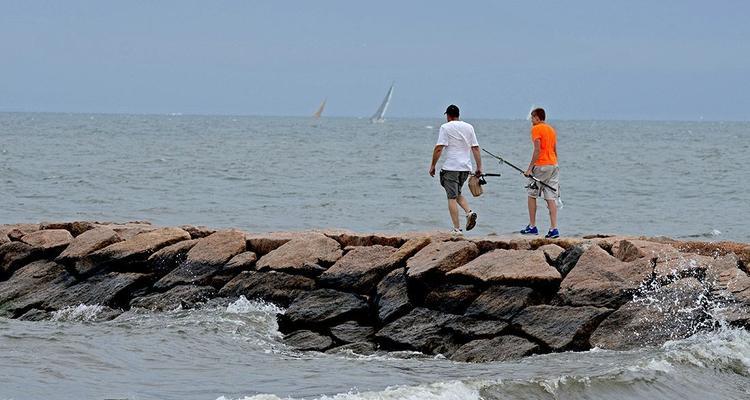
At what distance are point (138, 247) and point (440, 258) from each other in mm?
3678

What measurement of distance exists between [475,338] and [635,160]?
39411 mm

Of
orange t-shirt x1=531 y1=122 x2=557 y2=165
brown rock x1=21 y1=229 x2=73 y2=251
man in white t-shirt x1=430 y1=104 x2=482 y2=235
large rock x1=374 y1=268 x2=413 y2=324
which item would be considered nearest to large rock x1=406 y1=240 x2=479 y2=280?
large rock x1=374 y1=268 x2=413 y2=324

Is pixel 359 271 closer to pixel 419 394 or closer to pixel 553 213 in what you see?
pixel 553 213

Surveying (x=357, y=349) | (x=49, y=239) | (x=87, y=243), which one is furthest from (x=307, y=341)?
(x=49, y=239)

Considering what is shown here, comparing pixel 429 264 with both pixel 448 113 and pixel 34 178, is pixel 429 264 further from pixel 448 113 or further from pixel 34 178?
pixel 34 178

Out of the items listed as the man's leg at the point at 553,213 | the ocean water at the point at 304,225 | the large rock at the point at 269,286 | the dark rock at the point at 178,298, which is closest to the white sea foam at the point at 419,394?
the ocean water at the point at 304,225

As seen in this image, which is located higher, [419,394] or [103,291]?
[419,394]

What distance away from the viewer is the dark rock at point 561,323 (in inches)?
410

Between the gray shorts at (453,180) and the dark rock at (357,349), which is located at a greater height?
the gray shorts at (453,180)

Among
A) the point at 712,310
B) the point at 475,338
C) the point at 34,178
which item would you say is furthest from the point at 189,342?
the point at 34,178

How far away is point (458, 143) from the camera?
511 inches

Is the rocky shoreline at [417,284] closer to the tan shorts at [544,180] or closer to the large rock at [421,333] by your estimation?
the large rock at [421,333]

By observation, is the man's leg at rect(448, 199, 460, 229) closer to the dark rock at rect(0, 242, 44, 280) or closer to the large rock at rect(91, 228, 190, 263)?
the large rock at rect(91, 228, 190, 263)

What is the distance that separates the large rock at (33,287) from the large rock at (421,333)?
A: 4.06 metres
